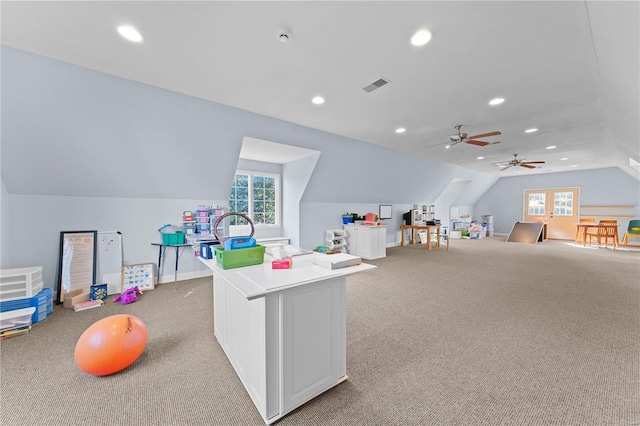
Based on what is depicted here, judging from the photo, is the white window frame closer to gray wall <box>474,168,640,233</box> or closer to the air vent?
the air vent

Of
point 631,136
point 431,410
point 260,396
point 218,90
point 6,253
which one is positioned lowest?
point 431,410

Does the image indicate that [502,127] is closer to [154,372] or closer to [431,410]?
[431,410]

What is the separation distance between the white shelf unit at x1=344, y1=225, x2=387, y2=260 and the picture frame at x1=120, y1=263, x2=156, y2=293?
4.34 metres

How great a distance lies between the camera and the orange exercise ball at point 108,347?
5.71 ft

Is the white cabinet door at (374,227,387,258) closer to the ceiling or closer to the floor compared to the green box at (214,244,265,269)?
closer to the floor

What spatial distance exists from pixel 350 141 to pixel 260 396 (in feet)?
14.8

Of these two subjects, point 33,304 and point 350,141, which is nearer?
point 33,304

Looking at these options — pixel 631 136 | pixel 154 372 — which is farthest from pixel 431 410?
pixel 631 136

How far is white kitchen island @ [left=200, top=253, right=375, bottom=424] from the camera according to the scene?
1.39 meters

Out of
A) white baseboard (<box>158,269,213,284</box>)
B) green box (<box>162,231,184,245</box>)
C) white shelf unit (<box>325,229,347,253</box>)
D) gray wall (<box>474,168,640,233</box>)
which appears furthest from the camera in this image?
gray wall (<box>474,168,640,233</box>)

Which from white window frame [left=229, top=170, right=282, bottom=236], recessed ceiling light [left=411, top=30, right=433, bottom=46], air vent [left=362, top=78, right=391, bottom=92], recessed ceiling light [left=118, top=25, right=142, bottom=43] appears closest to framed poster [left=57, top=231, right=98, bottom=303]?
white window frame [left=229, top=170, right=282, bottom=236]

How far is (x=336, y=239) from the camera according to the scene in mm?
6129

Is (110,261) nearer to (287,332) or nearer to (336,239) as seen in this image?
(287,332)

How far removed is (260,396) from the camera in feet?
4.76
